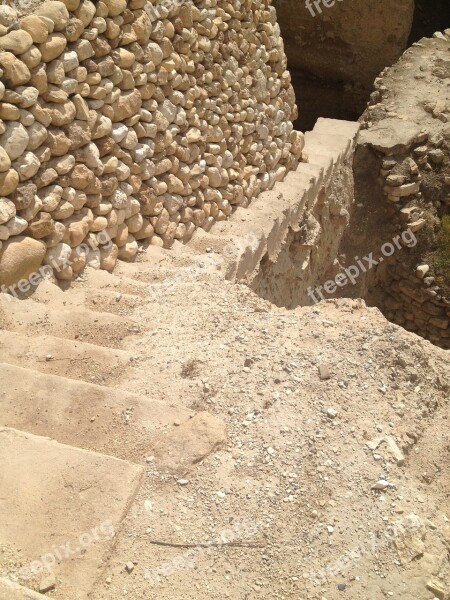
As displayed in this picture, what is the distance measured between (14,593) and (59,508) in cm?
50

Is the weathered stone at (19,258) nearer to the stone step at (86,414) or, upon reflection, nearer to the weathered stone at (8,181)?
the weathered stone at (8,181)

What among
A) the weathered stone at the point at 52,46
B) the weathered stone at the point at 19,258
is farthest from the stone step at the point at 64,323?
the weathered stone at the point at 52,46

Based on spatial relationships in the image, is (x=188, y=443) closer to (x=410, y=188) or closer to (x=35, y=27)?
(x=35, y=27)

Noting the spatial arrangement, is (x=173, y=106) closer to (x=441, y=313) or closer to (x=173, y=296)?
(x=173, y=296)

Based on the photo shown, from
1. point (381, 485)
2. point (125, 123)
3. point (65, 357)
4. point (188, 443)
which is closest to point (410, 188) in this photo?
point (125, 123)

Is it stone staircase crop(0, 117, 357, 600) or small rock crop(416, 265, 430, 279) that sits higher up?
stone staircase crop(0, 117, 357, 600)

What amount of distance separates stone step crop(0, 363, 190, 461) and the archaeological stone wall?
936 mm

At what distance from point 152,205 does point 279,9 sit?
301 inches

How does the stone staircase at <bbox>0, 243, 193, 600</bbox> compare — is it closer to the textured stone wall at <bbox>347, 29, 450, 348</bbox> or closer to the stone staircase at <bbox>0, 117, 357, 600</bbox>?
the stone staircase at <bbox>0, 117, 357, 600</bbox>

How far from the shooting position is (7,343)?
3.43 m

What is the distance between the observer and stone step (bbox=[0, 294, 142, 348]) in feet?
11.9

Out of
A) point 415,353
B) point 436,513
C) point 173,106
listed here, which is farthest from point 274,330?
point 173,106

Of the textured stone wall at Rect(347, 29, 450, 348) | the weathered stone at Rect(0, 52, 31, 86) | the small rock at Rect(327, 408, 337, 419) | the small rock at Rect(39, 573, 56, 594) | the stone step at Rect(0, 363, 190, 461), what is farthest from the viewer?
the textured stone wall at Rect(347, 29, 450, 348)

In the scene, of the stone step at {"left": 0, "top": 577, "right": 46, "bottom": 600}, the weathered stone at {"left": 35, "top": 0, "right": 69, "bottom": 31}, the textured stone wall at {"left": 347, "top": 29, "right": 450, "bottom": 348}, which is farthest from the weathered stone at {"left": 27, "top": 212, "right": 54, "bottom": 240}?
the textured stone wall at {"left": 347, "top": 29, "right": 450, "bottom": 348}
